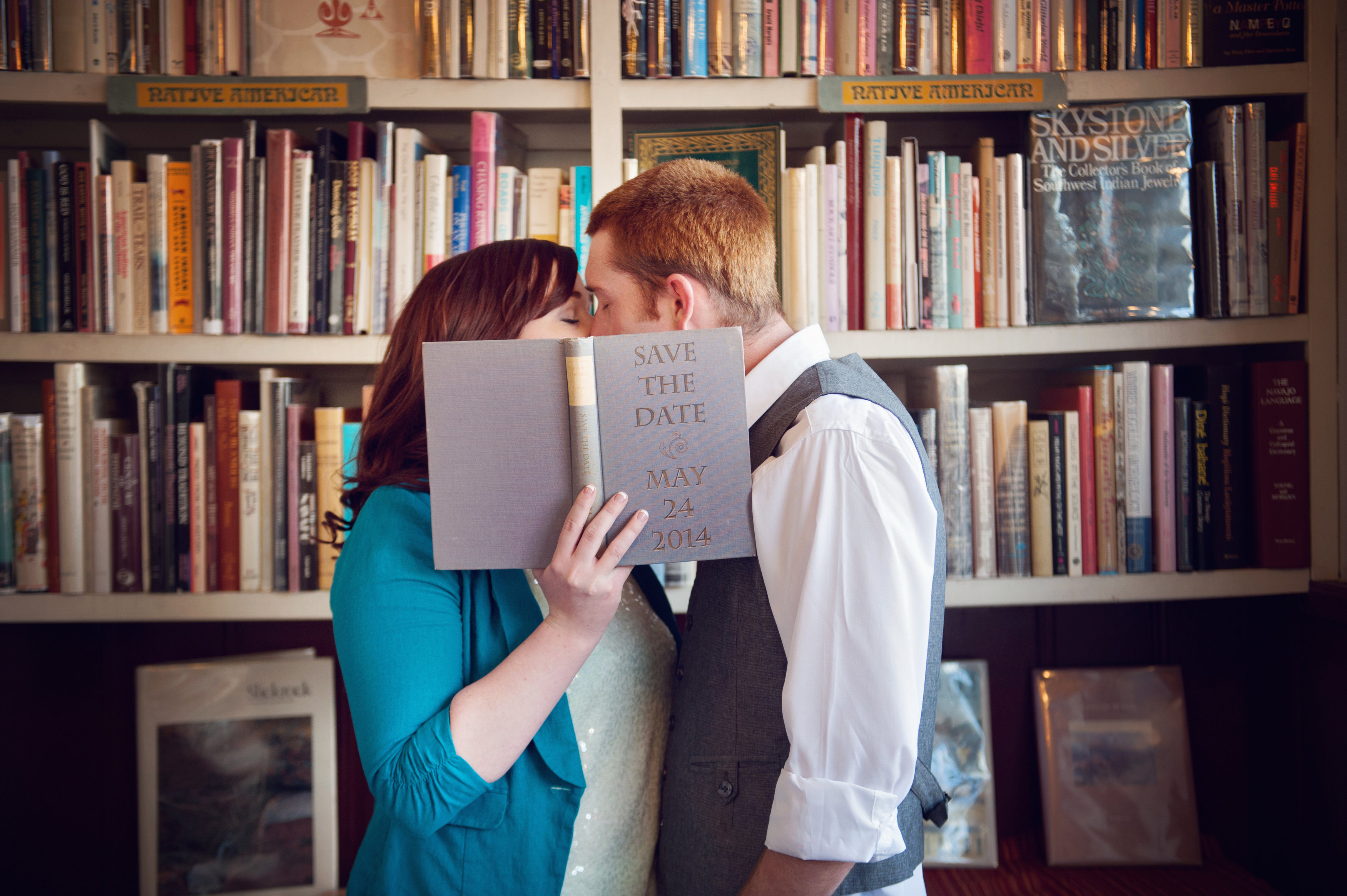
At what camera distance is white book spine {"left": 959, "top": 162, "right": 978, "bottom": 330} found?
4.04 ft

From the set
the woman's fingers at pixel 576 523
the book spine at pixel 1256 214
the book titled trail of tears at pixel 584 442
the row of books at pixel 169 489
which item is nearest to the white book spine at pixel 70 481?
the row of books at pixel 169 489

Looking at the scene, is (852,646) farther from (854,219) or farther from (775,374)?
(854,219)

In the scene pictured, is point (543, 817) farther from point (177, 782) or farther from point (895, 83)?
point (895, 83)

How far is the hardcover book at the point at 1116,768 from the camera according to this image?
4.33 ft

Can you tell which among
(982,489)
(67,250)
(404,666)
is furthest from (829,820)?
(67,250)

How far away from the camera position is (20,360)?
4.11 feet

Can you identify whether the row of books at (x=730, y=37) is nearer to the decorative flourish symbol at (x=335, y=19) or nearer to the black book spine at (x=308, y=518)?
the decorative flourish symbol at (x=335, y=19)

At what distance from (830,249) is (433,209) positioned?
2.14ft

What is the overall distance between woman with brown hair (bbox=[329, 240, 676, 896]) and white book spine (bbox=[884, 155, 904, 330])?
1.78 ft

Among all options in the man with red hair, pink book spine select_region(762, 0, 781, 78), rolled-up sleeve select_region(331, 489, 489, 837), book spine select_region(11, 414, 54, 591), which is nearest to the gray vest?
the man with red hair

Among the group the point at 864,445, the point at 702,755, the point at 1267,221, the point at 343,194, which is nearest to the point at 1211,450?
the point at 1267,221

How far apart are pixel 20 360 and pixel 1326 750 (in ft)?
7.48

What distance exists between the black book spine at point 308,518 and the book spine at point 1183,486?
1424 millimetres

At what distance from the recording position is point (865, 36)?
1218 mm
